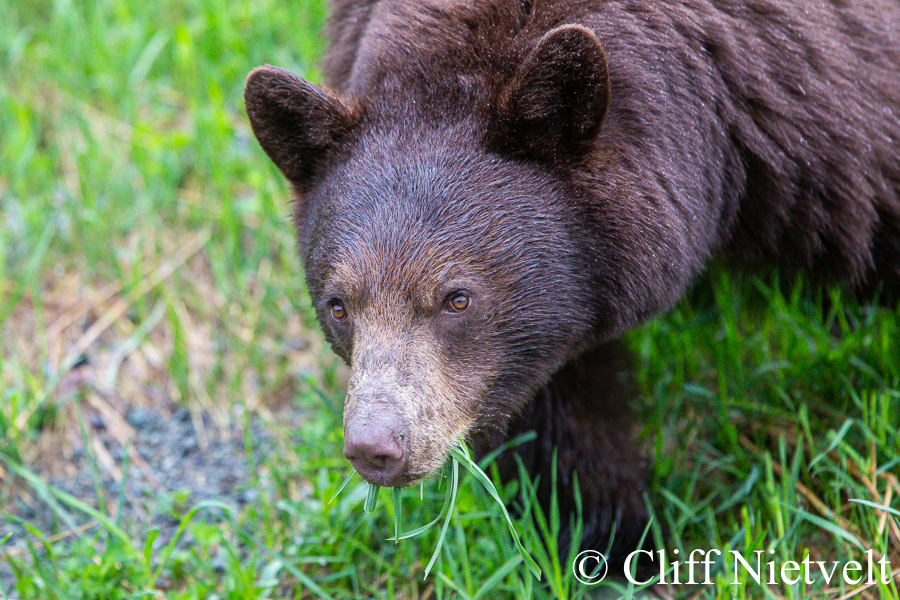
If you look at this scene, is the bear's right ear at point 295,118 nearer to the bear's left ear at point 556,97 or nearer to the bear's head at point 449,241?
the bear's head at point 449,241

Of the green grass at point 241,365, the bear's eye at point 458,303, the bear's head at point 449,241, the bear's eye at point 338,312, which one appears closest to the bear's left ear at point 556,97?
the bear's head at point 449,241

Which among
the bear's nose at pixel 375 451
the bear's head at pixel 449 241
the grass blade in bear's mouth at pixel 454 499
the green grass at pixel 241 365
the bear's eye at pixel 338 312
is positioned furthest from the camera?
the green grass at pixel 241 365

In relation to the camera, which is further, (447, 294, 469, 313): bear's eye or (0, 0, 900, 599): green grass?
(0, 0, 900, 599): green grass

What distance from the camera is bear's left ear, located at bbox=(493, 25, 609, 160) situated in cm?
249

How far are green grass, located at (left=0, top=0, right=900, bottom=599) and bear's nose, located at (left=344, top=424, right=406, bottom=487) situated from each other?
644 mm

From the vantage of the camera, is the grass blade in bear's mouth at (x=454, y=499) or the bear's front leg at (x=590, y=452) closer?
the grass blade in bear's mouth at (x=454, y=499)

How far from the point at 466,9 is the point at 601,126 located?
59 cm

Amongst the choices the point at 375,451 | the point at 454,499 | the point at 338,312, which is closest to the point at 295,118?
the point at 338,312

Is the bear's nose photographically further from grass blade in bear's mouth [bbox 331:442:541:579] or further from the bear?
grass blade in bear's mouth [bbox 331:442:541:579]

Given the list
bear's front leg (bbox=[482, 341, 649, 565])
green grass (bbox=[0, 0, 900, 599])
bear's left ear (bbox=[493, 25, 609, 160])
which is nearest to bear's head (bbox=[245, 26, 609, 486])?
bear's left ear (bbox=[493, 25, 609, 160])

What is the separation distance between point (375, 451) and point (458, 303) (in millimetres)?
510

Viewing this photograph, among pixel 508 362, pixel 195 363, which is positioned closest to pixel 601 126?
pixel 508 362

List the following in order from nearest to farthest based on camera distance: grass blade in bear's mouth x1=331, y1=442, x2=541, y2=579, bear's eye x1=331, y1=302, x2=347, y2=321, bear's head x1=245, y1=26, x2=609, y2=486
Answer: bear's head x1=245, y1=26, x2=609, y2=486
grass blade in bear's mouth x1=331, y1=442, x2=541, y2=579
bear's eye x1=331, y1=302, x2=347, y2=321

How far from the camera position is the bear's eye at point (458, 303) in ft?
8.76
